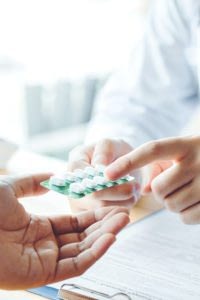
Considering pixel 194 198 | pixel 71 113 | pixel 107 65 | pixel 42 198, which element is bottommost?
pixel 71 113

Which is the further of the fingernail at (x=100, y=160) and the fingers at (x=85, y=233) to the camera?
the fingernail at (x=100, y=160)

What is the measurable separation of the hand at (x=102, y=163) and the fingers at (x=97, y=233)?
10cm

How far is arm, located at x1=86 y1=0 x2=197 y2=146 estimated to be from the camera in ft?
3.72

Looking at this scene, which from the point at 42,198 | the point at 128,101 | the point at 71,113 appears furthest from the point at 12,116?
the point at 42,198

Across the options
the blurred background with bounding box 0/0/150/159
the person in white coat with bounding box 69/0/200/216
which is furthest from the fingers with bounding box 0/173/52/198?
the blurred background with bounding box 0/0/150/159

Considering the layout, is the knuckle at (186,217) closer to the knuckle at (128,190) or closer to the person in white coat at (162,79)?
the knuckle at (128,190)

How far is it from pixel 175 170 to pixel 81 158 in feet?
0.52

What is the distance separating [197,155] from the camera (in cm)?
65

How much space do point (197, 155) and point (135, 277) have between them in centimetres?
17

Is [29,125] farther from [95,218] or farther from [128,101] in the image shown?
[95,218]

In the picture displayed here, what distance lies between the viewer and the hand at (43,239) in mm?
558

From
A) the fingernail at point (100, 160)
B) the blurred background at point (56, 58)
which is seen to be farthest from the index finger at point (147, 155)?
the blurred background at point (56, 58)

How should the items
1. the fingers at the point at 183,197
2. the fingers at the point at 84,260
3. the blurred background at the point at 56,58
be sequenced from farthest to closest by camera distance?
the blurred background at the point at 56,58 < the fingers at the point at 183,197 < the fingers at the point at 84,260

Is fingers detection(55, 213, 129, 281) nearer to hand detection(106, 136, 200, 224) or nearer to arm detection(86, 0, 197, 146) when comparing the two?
hand detection(106, 136, 200, 224)
